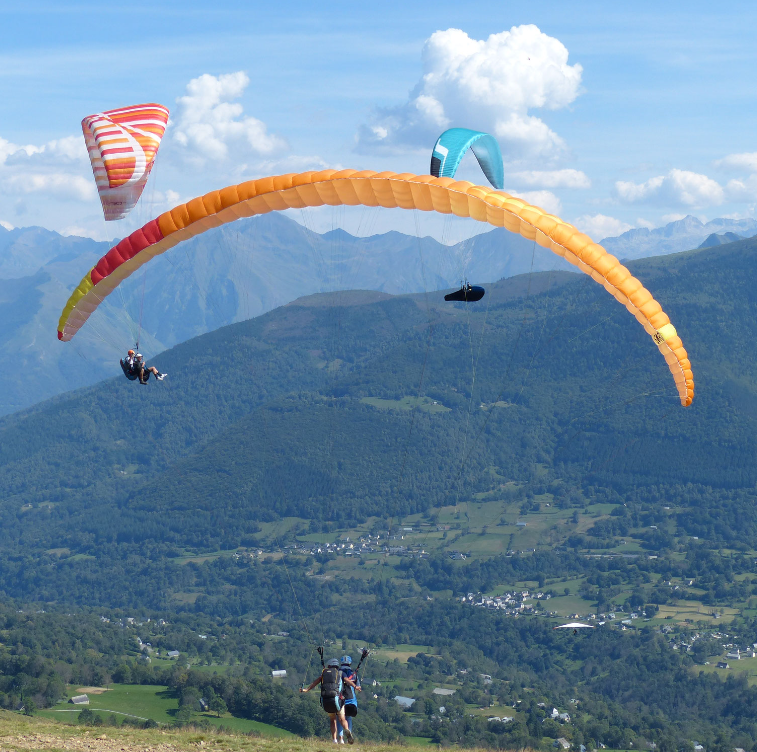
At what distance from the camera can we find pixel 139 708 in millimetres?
98812

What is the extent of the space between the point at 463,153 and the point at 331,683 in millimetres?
20149

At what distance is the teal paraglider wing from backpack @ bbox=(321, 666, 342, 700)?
17102mm

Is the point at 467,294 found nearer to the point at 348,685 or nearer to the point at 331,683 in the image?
the point at 348,685

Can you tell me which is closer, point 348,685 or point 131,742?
point 131,742

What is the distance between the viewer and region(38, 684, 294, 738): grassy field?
85375 mm

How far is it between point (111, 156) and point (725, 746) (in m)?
120

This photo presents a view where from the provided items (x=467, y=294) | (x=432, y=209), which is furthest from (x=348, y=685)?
(x=432, y=209)

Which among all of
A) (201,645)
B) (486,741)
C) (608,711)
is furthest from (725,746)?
(201,645)

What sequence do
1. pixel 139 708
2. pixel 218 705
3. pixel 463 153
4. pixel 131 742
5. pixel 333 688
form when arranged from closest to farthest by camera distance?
pixel 131 742 → pixel 333 688 → pixel 463 153 → pixel 218 705 → pixel 139 708

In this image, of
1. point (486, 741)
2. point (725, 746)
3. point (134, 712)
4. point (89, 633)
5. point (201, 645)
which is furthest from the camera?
point (201, 645)

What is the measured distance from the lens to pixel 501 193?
3198 centimetres

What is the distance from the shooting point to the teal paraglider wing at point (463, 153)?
118ft

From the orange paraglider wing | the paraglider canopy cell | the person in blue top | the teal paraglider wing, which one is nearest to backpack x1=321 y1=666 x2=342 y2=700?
the person in blue top

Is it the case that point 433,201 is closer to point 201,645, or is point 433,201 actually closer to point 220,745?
point 220,745
